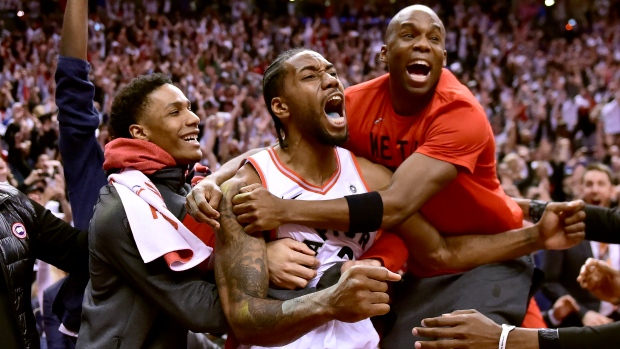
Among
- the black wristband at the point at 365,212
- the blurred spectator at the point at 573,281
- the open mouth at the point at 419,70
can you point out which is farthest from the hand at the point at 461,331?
the blurred spectator at the point at 573,281

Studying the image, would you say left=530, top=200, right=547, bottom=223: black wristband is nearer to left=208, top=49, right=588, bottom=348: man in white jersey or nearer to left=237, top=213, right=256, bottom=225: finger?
left=208, top=49, right=588, bottom=348: man in white jersey

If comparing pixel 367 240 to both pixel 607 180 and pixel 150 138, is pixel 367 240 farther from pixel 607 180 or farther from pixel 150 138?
pixel 607 180

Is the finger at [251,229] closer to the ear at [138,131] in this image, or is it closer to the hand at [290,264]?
the hand at [290,264]

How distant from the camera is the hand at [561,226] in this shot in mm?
3088

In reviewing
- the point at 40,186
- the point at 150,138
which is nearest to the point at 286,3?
the point at 40,186

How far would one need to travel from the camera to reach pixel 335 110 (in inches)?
113

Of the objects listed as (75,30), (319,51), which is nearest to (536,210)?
(75,30)

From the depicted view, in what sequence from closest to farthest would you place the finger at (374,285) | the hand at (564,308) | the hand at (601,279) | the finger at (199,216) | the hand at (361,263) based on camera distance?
the finger at (374,285) < the finger at (199,216) < the hand at (361,263) < the hand at (601,279) < the hand at (564,308)

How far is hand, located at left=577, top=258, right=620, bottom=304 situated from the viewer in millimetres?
3416

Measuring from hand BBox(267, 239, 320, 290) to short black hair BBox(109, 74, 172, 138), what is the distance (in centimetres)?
86

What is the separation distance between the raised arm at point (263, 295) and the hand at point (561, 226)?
117cm

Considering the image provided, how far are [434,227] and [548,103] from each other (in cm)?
1074

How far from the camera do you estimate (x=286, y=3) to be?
21156mm

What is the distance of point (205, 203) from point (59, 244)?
852 mm
